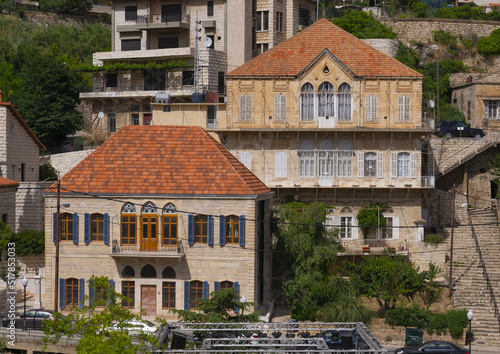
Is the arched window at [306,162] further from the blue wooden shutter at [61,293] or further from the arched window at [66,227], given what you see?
the blue wooden shutter at [61,293]

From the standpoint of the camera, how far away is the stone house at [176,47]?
2525 inches

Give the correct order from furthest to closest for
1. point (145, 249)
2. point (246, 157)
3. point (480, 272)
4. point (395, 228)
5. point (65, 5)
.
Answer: point (65, 5) < point (246, 157) < point (395, 228) < point (480, 272) < point (145, 249)

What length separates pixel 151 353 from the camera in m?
27.8

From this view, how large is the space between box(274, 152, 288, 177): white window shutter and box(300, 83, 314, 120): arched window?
2556 mm

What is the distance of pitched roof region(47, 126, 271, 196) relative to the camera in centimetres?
4316

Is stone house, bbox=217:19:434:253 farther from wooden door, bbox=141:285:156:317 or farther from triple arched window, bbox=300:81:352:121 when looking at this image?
wooden door, bbox=141:285:156:317

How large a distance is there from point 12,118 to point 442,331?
1140 inches

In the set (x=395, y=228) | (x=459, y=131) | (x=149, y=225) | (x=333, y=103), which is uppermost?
(x=333, y=103)

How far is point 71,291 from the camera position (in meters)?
43.5

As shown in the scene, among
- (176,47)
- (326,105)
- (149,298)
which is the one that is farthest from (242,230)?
(176,47)

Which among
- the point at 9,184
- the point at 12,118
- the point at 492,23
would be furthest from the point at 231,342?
the point at 492,23

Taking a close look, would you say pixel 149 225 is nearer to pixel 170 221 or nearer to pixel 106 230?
pixel 170 221

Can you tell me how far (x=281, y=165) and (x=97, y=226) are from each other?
13.0 m

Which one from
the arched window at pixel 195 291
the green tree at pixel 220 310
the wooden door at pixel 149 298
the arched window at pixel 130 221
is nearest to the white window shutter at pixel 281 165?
the arched window at pixel 195 291
